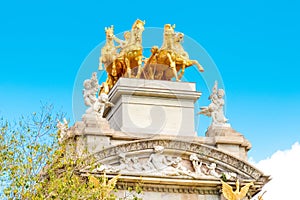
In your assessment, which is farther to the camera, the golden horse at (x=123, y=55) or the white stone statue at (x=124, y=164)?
the golden horse at (x=123, y=55)

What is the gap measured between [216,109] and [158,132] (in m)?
2.55

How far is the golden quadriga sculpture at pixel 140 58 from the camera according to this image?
129ft

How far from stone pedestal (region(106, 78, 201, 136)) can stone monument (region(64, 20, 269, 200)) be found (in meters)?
0.04

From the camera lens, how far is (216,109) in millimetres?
37500

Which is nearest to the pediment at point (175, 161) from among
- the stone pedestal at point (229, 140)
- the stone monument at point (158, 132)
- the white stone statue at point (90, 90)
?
the stone monument at point (158, 132)

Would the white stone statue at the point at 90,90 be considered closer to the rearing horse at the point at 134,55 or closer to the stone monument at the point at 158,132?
the stone monument at the point at 158,132

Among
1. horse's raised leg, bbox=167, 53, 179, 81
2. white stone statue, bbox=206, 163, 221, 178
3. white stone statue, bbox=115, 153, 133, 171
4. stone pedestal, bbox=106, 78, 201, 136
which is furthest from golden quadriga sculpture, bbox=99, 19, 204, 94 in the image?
white stone statue, bbox=115, 153, 133, 171

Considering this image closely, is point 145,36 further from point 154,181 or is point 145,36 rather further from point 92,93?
point 154,181

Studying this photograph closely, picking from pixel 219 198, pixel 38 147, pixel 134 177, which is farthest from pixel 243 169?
pixel 38 147

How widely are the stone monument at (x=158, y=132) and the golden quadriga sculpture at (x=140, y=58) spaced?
4 cm

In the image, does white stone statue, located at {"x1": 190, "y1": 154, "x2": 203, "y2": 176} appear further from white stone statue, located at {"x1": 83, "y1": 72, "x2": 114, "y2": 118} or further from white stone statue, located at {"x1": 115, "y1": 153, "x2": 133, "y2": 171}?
white stone statue, located at {"x1": 83, "y1": 72, "x2": 114, "y2": 118}

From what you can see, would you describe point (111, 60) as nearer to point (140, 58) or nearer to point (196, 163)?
point (140, 58)

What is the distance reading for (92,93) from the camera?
120 feet

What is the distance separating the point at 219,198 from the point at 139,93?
587 cm
